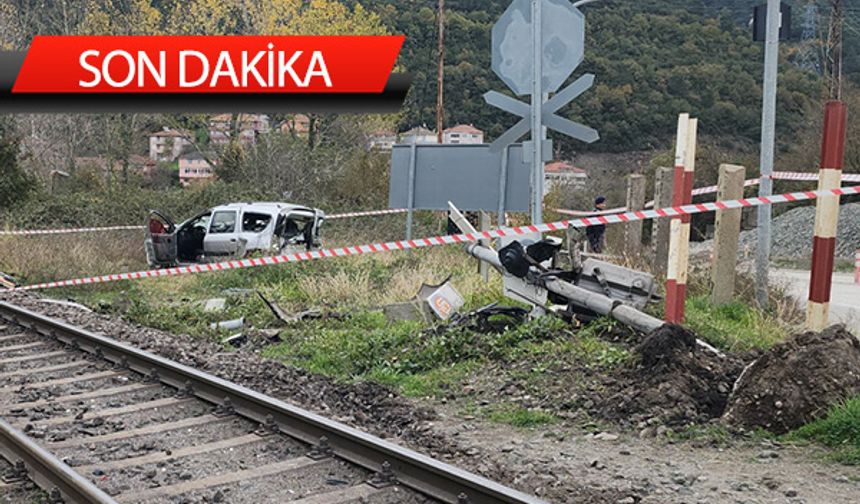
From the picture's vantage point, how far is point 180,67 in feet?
99.8

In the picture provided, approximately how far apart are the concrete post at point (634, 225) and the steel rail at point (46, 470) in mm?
7555

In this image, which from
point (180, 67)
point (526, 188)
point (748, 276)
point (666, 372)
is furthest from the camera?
point (180, 67)

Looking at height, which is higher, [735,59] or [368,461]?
[735,59]

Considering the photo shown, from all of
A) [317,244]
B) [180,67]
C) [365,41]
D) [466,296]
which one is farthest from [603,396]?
[365,41]

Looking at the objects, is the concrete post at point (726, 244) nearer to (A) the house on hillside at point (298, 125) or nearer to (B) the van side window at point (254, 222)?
(B) the van side window at point (254, 222)

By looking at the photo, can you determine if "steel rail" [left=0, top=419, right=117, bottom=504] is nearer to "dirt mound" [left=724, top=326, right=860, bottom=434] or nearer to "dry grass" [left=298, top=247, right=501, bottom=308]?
"dirt mound" [left=724, top=326, right=860, bottom=434]

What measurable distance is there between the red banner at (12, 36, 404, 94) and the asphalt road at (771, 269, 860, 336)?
1417cm

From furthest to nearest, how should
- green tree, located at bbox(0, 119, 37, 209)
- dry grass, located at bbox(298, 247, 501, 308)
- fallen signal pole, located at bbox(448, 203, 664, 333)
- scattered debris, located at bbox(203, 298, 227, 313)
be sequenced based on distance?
green tree, located at bbox(0, 119, 37, 209), scattered debris, located at bbox(203, 298, 227, 313), dry grass, located at bbox(298, 247, 501, 308), fallen signal pole, located at bbox(448, 203, 664, 333)

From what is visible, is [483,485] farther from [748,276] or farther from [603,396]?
[748,276]

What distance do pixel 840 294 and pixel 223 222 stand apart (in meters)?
11.4

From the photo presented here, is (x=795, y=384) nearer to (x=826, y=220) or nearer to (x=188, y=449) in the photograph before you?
(x=826, y=220)

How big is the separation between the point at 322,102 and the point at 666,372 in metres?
29.7

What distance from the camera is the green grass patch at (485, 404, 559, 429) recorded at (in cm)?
657

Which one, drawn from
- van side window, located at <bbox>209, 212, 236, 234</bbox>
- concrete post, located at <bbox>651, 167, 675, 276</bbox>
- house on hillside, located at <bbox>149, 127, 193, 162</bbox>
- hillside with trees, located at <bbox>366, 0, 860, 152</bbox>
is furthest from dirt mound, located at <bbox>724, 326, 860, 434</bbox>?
→ house on hillside, located at <bbox>149, 127, 193, 162</bbox>
